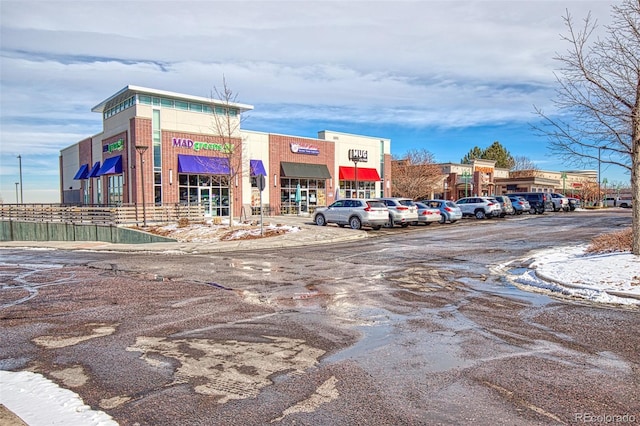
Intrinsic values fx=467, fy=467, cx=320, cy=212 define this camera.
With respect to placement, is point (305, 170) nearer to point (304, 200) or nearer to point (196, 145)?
point (304, 200)

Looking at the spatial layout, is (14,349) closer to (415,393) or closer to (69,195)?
(415,393)

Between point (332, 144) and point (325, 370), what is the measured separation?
42107 mm

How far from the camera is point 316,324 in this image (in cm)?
686

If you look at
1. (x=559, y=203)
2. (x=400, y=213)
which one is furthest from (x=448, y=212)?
(x=559, y=203)

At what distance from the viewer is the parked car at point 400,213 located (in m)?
26.8

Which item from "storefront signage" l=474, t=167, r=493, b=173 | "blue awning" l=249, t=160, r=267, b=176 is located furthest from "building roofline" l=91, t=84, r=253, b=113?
"storefront signage" l=474, t=167, r=493, b=173

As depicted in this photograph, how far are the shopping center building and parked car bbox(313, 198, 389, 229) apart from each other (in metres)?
6.82

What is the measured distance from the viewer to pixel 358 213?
2528 centimetres

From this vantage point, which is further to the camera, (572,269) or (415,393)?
(572,269)

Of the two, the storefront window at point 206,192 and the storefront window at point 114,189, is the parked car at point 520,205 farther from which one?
the storefront window at point 114,189

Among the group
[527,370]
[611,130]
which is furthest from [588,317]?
[611,130]

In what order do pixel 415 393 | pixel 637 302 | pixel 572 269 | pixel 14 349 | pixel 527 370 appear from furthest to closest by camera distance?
pixel 572 269, pixel 637 302, pixel 14 349, pixel 527 370, pixel 415 393

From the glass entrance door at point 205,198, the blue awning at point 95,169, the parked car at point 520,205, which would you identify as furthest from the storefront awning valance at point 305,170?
the parked car at point 520,205

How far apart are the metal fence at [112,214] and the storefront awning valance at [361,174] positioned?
17487mm
